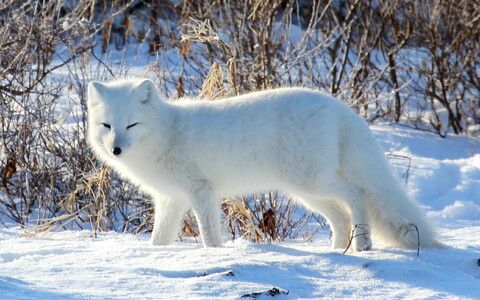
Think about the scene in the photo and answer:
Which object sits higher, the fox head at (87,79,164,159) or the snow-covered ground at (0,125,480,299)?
the fox head at (87,79,164,159)

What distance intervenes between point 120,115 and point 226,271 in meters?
1.22

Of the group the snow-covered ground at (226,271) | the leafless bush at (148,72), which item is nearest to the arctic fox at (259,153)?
the snow-covered ground at (226,271)

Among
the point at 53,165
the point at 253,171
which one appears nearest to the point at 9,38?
the point at 53,165

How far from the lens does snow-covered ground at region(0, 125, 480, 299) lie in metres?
3.13

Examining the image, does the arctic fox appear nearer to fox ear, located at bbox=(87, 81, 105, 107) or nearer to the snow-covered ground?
fox ear, located at bbox=(87, 81, 105, 107)

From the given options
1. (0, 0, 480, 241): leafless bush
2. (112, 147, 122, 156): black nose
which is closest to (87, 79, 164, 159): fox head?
(112, 147, 122, 156): black nose

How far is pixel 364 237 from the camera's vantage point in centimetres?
410

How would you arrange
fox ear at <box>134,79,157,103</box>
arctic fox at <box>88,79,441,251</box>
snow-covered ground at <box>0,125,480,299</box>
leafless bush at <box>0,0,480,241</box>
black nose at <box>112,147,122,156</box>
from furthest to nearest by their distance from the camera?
1. leafless bush at <box>0,0,480,241</box>
2. fox ear at <box>134,79,157,103</box>
3. arctic fox at <box>88,79,441,251</box>
4. black nose at <box>112,147,122,156</box>
5. snow-covered ground at <box>0,125,480,299</box>

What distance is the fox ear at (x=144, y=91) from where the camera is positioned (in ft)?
13.9

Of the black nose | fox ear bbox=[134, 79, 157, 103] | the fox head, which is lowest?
the black nose

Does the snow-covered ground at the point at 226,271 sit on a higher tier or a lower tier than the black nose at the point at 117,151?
lower

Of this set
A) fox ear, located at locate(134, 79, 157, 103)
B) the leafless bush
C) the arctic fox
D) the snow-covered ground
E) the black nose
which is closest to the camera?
the snow-covered ground

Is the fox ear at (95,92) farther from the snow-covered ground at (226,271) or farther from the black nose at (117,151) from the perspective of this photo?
the snow-covered ground at (226,271)

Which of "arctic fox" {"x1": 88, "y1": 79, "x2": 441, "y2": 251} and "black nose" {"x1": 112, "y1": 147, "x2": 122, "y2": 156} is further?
"arctic fox" {"x1": 88, "y1": 79, "x2": 441, "y2": 251}
